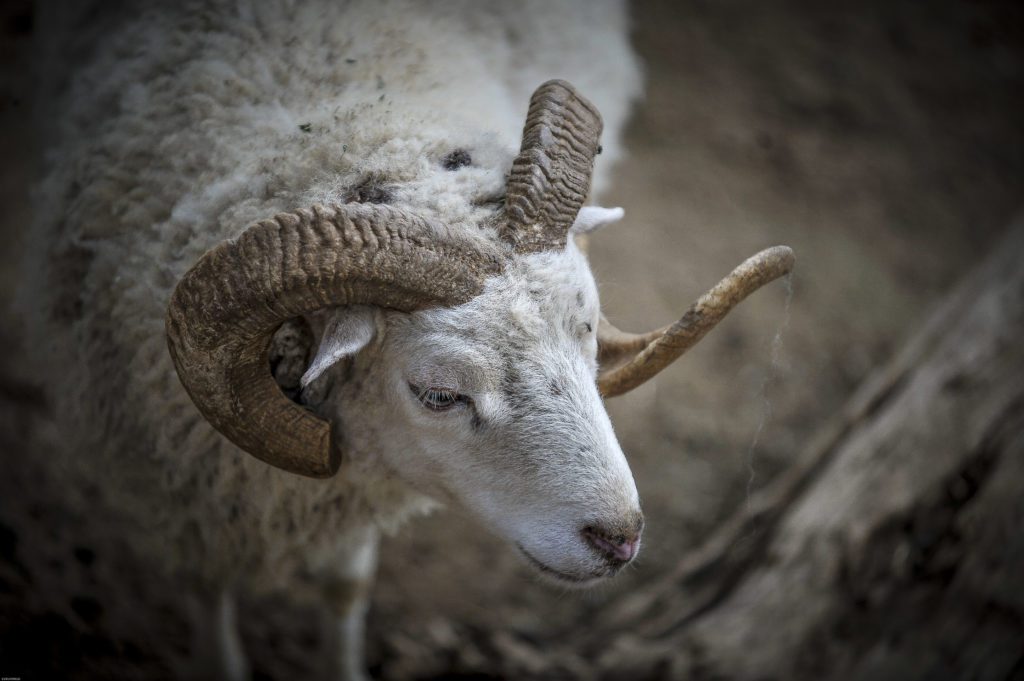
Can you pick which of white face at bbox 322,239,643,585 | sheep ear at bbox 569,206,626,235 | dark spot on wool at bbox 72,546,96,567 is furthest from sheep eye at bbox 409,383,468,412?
dark spot on wool at bbox 72,546,96,567

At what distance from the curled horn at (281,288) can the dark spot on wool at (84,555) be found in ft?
7.83

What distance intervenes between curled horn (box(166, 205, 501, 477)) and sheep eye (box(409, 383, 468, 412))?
0.86 feet

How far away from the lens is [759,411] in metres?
5.61

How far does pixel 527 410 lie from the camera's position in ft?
7.48

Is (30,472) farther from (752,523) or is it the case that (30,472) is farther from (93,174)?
(752,523)

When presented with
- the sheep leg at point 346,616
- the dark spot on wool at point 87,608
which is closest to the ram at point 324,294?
the sheep leg at point 346,616

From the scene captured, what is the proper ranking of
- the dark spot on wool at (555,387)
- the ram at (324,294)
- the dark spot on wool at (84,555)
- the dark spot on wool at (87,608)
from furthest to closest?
the dark spot on wool at (84,555), the dark spot on wool at (87,608), the dark spot on wool at (555,387), the ram at (324,294)

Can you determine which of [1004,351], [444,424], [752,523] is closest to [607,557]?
[444,424]

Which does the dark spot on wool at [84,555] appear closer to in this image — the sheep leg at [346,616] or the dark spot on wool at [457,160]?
the sheep leg at [346,616]

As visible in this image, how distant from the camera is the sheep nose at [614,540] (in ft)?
7.52

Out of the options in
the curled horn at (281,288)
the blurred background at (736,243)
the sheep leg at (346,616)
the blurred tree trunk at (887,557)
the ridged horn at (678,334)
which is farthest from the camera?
the blurred background at (736,243)

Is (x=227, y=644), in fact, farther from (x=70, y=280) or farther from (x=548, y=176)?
(x=548, y=176)

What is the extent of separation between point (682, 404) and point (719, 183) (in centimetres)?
254

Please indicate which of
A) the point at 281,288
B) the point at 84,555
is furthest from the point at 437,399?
the point at 84,555
